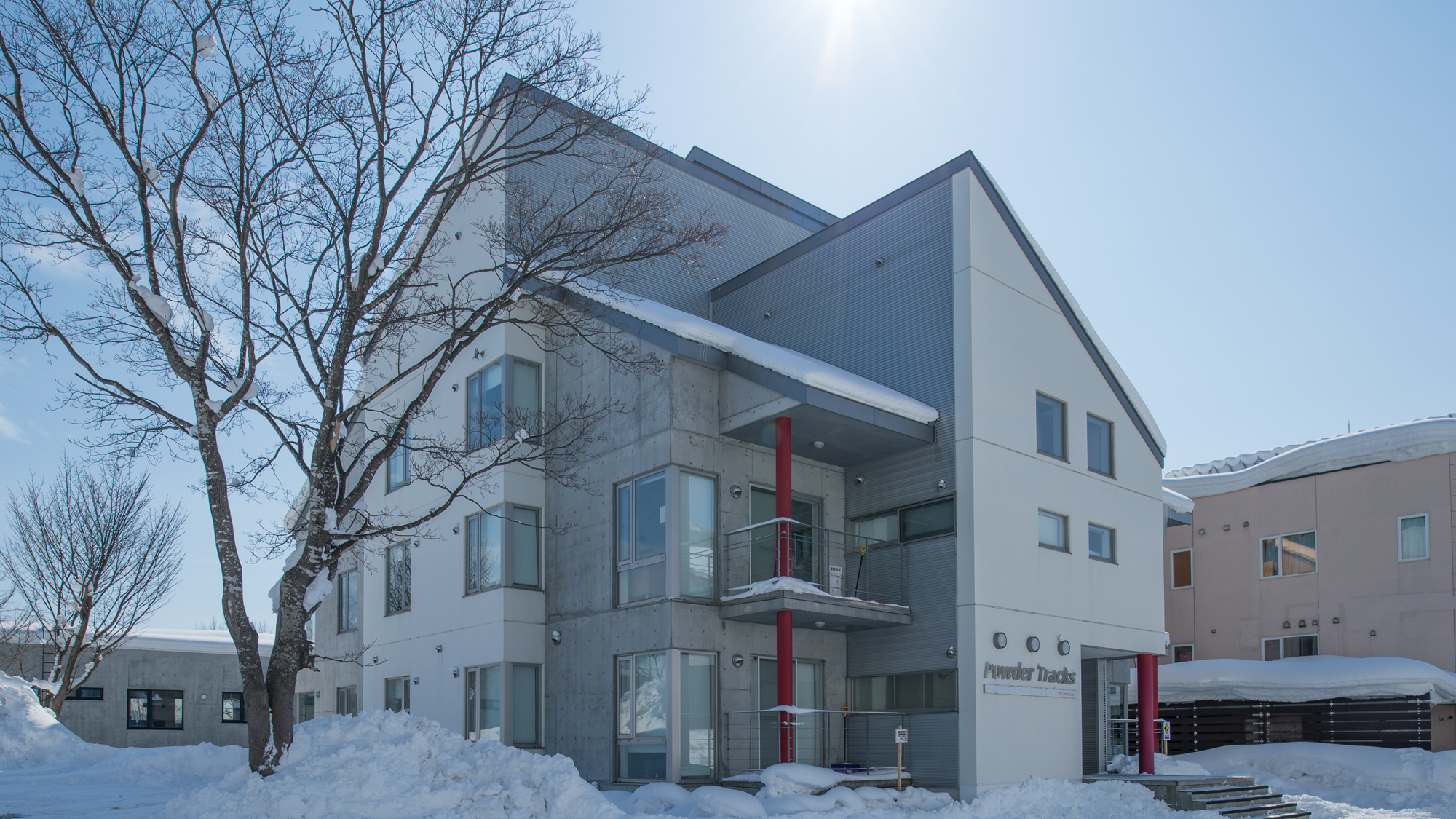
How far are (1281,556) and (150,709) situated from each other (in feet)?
104

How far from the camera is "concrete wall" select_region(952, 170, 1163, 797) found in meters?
15.1

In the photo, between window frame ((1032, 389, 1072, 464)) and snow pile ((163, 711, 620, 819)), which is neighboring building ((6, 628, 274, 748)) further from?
window frame ((1032, 389, 1072, 464))

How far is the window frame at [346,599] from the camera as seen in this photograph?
23.5 meters

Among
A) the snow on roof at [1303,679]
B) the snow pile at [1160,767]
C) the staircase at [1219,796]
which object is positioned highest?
the snow on roof at [1303,679]

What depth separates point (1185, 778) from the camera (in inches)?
648

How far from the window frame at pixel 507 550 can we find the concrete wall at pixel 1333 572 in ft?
42.4

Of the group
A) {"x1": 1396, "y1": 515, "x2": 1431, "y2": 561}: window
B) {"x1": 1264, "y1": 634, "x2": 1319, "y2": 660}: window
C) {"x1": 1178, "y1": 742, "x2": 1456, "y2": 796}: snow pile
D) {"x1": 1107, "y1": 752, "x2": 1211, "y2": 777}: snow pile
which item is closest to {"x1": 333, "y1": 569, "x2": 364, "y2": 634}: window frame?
{"x1": 1107, "y1": 752, "x2": 1211, "y2": 777}: snow pile

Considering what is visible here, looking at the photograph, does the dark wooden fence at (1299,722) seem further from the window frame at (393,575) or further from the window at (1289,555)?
the window frame at (393,575)

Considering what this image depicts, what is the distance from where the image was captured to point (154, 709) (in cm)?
3161

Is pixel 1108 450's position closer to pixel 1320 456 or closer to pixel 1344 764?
pixel 1344 764

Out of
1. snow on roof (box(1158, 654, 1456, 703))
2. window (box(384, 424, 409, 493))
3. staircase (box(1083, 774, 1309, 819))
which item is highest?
window (box(384, 424, 409, 493))

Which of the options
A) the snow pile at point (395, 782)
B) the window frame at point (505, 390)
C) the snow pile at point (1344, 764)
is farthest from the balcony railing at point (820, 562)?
the snow pile at point (1344, 764)

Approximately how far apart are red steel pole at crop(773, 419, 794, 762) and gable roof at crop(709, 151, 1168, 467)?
4.77 meters

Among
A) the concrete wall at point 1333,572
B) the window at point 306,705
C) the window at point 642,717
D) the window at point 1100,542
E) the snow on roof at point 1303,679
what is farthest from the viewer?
the window at point 306,705
